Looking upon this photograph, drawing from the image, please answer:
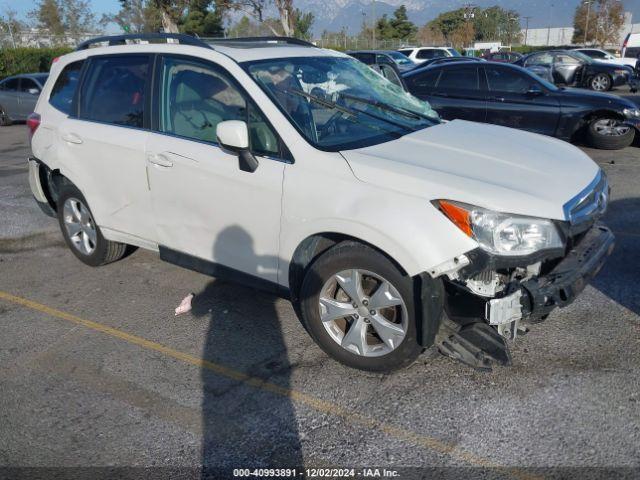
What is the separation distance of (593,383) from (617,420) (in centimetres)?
35

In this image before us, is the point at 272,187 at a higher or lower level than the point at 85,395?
higher

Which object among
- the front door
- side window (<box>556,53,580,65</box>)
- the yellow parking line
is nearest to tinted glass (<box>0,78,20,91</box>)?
the yellow parking line

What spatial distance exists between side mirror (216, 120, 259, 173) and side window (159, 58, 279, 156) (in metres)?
0.11

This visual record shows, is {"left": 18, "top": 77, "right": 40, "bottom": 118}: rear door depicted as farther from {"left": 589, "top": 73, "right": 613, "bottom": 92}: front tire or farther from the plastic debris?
{"left": 589, "top": 73, "right": 613, "bottom": 92}: front tire

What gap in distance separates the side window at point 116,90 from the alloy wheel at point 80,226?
824 millimetres

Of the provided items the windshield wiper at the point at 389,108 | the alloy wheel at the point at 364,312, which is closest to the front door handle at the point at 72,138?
the windshield wiper at the point at 389,108

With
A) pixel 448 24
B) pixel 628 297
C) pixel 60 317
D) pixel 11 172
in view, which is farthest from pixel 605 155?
pixel 448 24

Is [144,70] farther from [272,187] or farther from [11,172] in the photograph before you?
[11,172]

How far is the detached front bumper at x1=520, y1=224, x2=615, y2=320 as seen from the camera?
3031 millimetres

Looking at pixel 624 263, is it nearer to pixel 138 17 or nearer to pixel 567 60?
pixel 567 60

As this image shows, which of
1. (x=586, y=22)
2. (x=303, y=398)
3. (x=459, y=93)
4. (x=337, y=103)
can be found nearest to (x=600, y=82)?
(x=459, y=93)

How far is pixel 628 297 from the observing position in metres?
4.40

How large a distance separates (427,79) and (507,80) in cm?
143

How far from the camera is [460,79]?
10.2 meters
